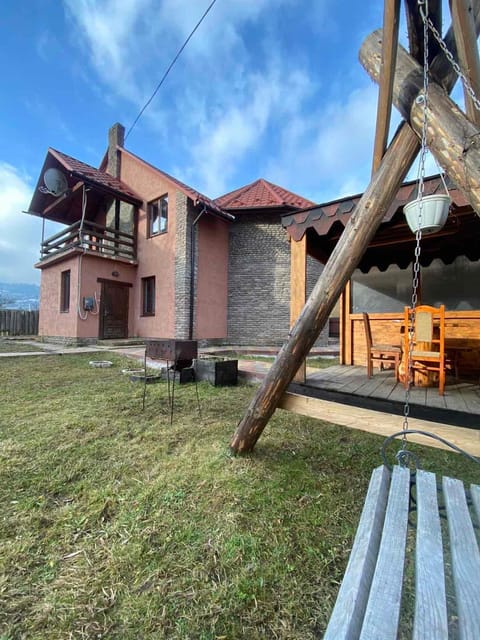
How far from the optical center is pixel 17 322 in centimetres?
1511

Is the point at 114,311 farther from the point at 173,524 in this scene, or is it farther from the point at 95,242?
the point at 173,524

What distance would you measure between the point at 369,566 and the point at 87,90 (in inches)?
527

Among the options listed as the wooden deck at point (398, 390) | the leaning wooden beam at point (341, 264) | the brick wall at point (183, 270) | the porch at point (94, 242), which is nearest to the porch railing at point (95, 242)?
the porch at point (94, 242)

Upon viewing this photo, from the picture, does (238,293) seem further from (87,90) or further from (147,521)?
(147,521)

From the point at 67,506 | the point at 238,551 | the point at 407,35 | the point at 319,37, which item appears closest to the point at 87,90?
the point at 319,37

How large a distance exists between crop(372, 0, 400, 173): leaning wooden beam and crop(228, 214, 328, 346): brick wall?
28.1ft

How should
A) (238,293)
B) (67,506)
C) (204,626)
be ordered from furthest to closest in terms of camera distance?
(238,293), (67,506), (204,626)

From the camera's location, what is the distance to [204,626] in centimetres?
109

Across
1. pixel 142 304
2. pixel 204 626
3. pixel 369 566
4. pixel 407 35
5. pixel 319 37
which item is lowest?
pixel 204 626

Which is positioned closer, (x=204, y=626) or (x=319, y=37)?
(x=204, y=626)

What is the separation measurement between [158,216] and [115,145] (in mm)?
4923

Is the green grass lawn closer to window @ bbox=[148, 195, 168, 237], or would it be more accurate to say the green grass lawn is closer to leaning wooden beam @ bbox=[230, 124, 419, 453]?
leaning wooden beam @ bbox=[230, 124, 419, 453]

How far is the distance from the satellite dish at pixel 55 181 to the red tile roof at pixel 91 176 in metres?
0.61

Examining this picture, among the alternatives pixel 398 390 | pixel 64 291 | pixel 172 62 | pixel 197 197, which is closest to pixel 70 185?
pixel 64 291
